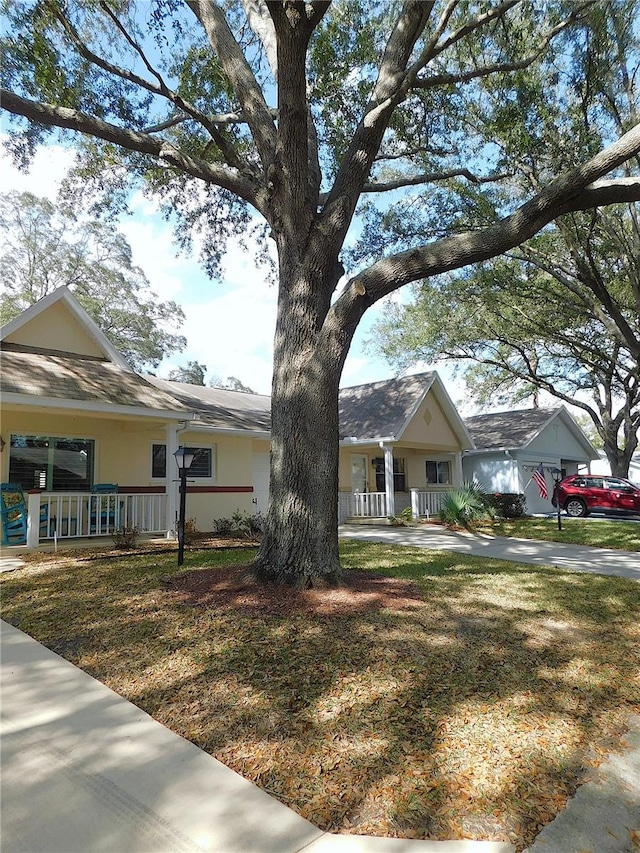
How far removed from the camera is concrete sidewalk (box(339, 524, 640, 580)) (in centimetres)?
890

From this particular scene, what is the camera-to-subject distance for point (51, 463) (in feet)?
36.0

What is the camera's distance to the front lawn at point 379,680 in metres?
2.58

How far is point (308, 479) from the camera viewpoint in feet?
19.5

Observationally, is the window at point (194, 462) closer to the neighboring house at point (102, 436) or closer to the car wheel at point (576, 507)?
the neighboring house at point (102, 436)

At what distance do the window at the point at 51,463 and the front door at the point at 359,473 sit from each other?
10160 millimetres

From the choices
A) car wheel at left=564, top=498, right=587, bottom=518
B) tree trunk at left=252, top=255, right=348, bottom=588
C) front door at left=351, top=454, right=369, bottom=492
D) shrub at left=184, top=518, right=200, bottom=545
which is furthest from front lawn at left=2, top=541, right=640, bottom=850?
car wheel at left=564, top=498, right=587, bottom=518

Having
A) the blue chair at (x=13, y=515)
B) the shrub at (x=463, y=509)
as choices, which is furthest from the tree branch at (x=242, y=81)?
the shrub at (x=463, y=509)

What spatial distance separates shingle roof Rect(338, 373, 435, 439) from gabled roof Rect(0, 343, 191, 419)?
829 centimetres

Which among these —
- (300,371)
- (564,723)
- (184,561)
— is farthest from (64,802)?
(184,561)

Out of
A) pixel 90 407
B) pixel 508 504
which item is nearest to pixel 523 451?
pixel 508 504

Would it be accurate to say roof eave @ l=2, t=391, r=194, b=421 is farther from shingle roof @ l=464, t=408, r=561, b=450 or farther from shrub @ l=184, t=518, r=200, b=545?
shingle roof @ l=464, t=408, r=561, b=450

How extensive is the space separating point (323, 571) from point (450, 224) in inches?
425

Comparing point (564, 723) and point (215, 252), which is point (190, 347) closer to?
point (215, 252)

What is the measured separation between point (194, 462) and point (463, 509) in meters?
8.06
